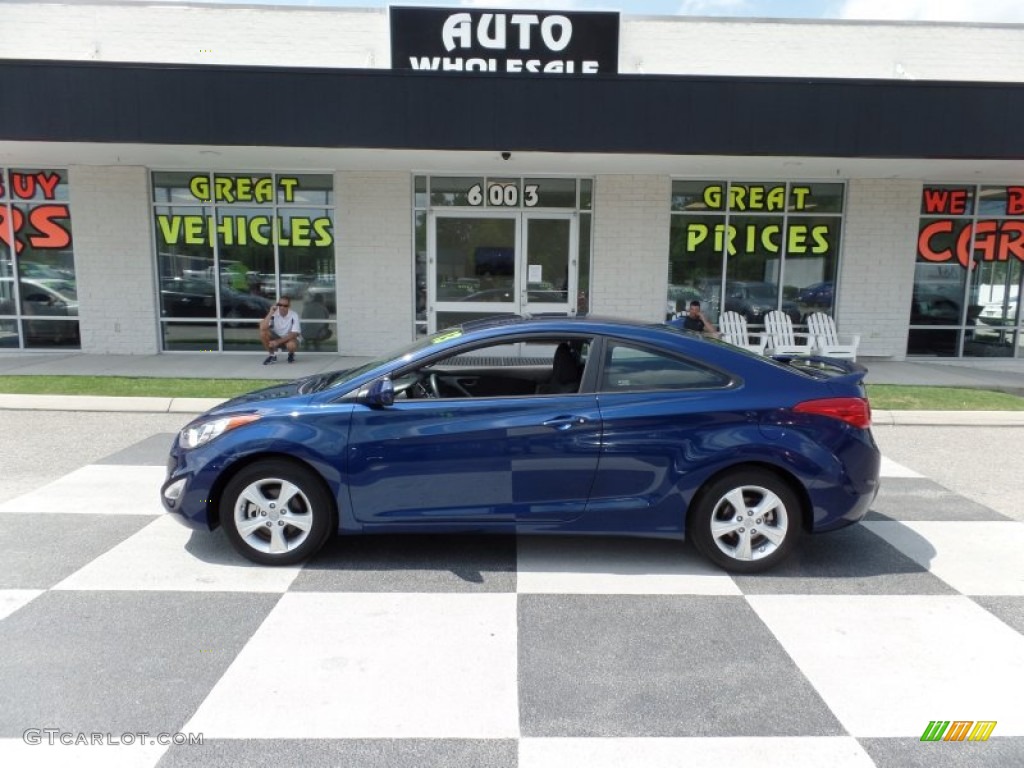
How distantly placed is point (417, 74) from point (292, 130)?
1871 millimetres

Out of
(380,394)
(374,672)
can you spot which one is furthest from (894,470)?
(374,672)

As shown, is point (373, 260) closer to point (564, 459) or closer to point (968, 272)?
point (564, 459)

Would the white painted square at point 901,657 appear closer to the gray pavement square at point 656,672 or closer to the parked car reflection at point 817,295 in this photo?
the gray pavement square at point 656,672

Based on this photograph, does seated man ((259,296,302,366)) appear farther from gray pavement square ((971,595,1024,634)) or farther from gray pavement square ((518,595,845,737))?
gray pavement square ((971,595,1024,634))

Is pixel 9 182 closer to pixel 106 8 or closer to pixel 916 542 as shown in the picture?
pixel 106 8

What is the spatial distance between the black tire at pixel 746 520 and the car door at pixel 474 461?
73 cm

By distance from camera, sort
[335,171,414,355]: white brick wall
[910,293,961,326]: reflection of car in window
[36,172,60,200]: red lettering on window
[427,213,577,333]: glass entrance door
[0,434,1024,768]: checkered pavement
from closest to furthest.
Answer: [0,434,1024,768]: checkered pavement
[335,171,414,355]: white brick wall
[36,172,60,200]: red lettering on window
[427,213,577,333]: glass entrance door
[910,293,961,326]: reflection of car in window

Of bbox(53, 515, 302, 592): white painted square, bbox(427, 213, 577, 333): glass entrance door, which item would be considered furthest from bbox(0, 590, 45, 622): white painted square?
bbox(427, 213, 577, 333): glass entrance door

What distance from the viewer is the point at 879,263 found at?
13.2 meters

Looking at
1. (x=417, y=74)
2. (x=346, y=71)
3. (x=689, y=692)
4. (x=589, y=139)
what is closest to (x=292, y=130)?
(x=346, y=71)

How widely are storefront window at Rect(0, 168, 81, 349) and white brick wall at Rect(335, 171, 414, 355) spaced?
504 centimetres

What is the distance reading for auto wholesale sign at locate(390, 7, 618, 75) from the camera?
12141 mm

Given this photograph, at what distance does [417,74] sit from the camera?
946cm

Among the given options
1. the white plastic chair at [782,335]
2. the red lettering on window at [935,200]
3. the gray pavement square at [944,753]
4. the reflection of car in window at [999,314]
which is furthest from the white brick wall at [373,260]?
the reflection of car in window at [999,314]
